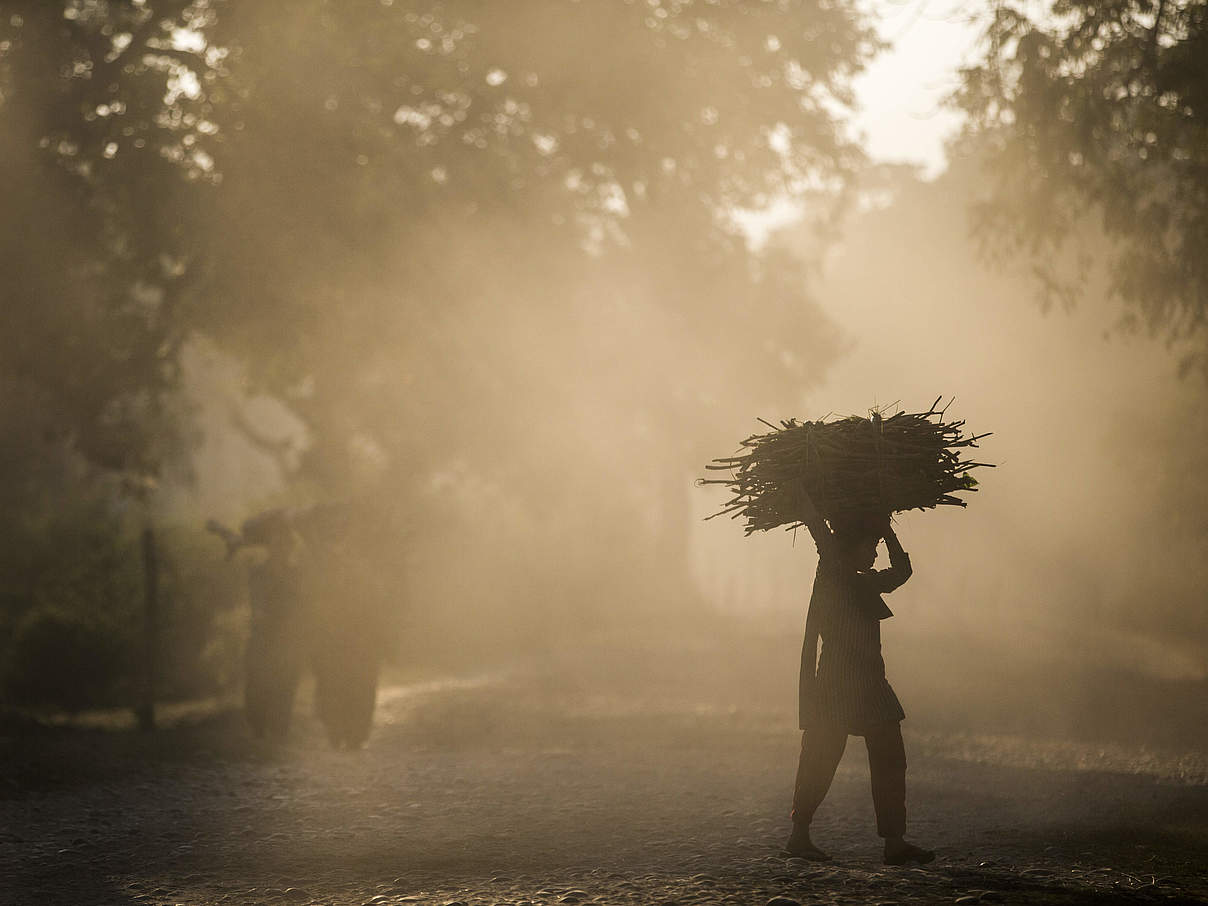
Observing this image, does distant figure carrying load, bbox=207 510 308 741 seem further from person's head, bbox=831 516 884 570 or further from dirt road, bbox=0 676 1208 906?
person's head, bbox=831 516 884 570

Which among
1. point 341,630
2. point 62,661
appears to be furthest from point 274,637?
point 62,661

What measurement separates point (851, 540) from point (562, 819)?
3.23 metres

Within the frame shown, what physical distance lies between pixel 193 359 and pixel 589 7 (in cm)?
2927

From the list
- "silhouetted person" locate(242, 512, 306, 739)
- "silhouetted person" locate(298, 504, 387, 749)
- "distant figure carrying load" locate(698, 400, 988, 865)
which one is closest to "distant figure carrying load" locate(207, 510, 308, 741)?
"silhouetted person" locate(242, 512, 306, 739)

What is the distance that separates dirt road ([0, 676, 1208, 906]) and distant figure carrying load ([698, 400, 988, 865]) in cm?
49

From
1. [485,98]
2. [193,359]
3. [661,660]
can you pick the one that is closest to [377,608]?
[661,660]

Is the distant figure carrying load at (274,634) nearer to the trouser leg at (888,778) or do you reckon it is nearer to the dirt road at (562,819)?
the dirt road at (562,819)

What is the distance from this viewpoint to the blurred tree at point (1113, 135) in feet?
42.8

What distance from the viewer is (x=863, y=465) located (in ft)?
22.7

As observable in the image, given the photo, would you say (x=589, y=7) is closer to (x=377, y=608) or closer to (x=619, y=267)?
(x=619, y=267)

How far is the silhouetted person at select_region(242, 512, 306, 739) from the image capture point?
13.0 metres

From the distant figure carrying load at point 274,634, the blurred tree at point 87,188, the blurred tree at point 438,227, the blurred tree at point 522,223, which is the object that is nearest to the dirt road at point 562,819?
the distant figure carrying load at point 274,634

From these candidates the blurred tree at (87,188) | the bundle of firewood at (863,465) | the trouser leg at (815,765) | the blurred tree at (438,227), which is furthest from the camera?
the blurred tree at (438,227)

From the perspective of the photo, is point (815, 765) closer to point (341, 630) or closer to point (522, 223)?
point (341, 630)
